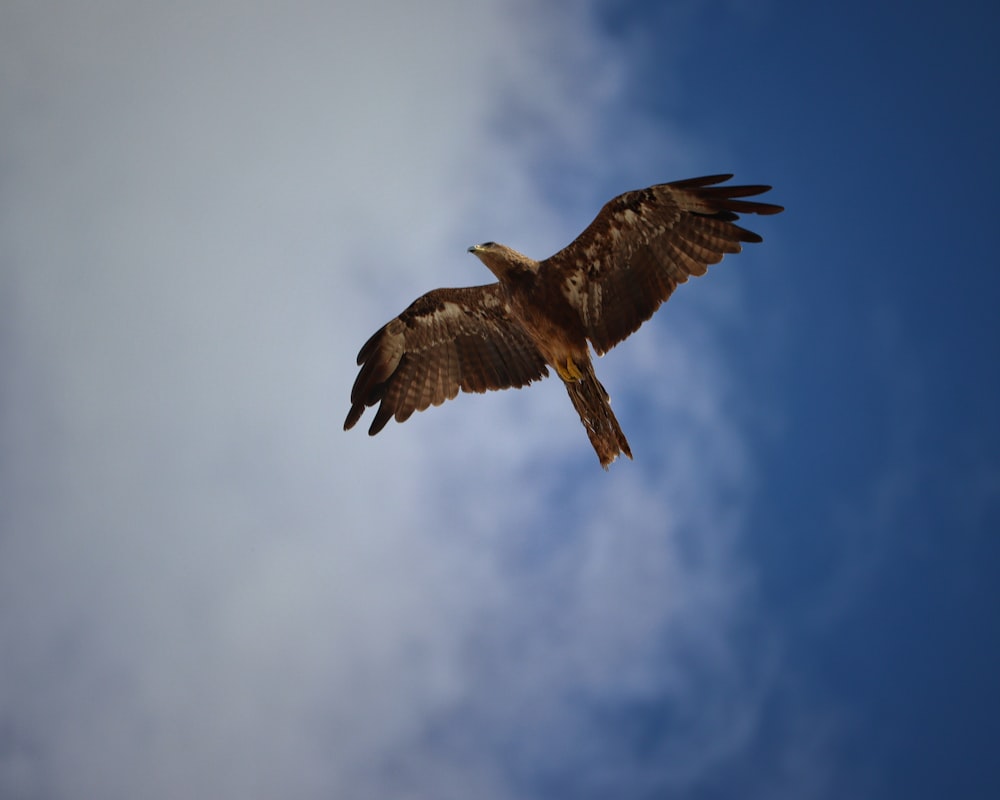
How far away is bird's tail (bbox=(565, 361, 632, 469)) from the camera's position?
9977mm

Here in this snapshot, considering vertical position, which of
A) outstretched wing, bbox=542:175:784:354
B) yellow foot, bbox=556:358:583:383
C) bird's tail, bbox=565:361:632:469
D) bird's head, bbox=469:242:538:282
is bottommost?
bird's tail, bbox=565:361:632:469

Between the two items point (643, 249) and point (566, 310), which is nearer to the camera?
point (643, 249)

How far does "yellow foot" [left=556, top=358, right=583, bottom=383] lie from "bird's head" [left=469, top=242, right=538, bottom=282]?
3.46 feet

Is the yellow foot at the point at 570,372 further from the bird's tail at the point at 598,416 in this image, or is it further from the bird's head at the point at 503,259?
the bird's head at the point at 503,259

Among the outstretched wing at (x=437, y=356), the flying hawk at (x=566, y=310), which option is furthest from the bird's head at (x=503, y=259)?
the outstretched wing at (x=437, y=356)

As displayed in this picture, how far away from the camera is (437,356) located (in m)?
11.6

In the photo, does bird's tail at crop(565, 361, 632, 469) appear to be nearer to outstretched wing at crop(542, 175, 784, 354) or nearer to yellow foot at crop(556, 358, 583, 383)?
yellow foot at crop(556, 358, 583, 383)

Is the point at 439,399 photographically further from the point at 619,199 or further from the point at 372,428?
the point at 619,199

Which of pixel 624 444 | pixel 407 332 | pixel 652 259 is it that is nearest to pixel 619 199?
pixel 652 259

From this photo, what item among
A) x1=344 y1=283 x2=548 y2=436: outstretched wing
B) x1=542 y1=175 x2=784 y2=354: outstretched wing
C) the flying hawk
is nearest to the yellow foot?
the flying hawk

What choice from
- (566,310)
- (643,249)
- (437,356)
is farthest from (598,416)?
(437,356)

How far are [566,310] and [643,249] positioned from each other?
1028 mm

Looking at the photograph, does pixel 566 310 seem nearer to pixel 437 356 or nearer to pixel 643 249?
pixel 643 249

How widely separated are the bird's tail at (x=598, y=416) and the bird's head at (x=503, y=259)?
1.25m
